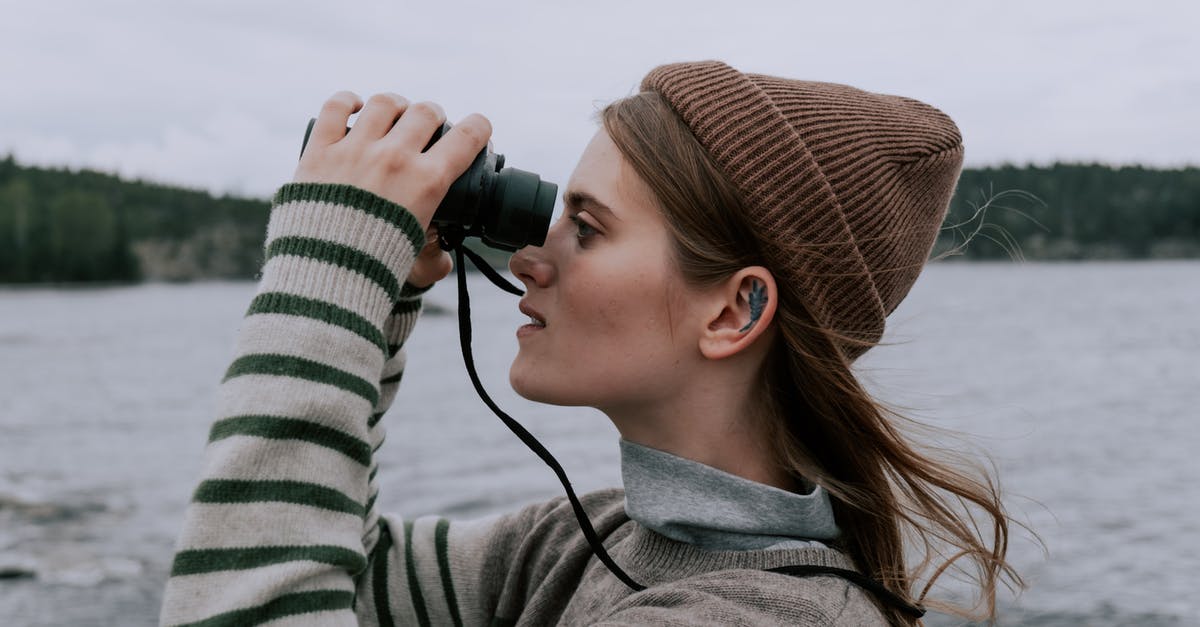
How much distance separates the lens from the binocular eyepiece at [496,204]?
5.36 ft

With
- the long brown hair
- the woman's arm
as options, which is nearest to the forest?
the long brown hair

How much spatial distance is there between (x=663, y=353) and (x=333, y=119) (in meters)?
0.60

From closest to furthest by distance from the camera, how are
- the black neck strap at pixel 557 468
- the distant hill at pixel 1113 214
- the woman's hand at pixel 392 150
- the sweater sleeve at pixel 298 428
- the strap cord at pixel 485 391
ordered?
1. the sweater sleeve at pixel 298 428
2. the woman's hand at pixel 392 150
3. the black neck strap at pixel 557 468
4. the strap cord at pixel 485 391
5. the distant hill at pixel 1113 214

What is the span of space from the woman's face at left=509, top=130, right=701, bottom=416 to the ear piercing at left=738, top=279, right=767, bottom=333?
0.09 m

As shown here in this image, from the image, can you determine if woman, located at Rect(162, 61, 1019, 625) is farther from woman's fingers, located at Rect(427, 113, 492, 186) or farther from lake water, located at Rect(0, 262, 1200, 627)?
lake water, located at Rect(0, 262, 1200, 627)

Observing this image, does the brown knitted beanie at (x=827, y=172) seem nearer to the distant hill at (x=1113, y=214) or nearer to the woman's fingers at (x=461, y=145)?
the woman's fingers at (x=461, y=145)

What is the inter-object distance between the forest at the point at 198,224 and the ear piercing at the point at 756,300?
42.7 meters

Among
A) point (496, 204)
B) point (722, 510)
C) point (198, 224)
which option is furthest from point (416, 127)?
point (198, 224)

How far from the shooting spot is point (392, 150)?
1478 millimetres

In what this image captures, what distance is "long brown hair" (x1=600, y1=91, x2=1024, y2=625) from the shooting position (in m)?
1.73

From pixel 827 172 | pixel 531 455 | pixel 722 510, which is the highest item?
pixel 827 172

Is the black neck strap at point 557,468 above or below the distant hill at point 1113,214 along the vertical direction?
above

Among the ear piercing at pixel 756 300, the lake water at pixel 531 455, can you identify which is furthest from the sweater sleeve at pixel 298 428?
the lake water at pixel 531 455

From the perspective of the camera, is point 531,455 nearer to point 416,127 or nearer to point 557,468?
point 557,468
